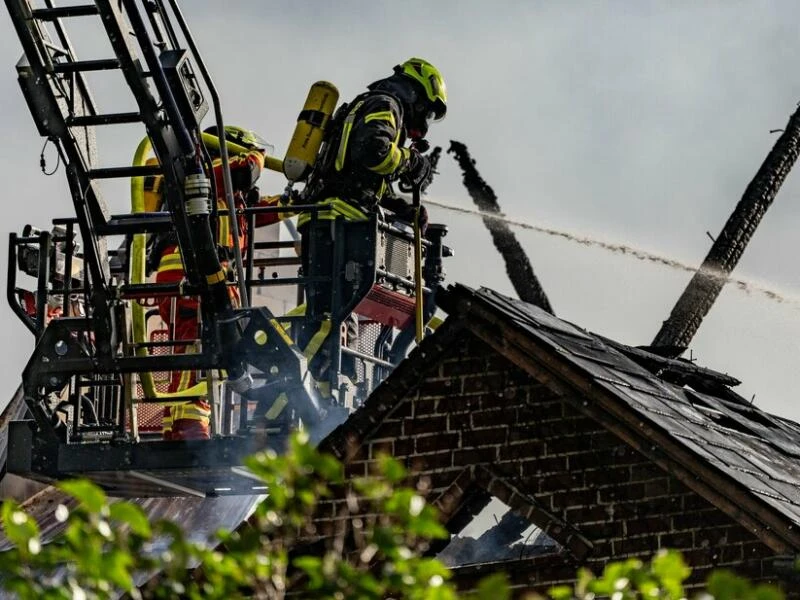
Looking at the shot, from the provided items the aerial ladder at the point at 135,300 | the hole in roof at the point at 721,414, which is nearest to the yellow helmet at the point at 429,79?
the aerial ladder at the point at 135,300

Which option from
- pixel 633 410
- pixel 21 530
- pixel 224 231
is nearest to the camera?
pixel 21 530

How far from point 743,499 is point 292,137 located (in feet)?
→ 19.8

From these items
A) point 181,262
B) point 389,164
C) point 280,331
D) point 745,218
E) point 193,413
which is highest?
point 745,218

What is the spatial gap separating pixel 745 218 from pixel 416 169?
5.86m

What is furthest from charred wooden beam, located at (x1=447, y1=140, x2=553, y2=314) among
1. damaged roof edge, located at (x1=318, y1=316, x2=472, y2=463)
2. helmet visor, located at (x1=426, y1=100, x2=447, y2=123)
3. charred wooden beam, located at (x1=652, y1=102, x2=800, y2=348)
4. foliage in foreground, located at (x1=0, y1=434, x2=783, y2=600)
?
foliage in foreground, located at (x1=0, y1=434, x2=783, y2=600)

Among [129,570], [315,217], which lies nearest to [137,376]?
[315,217]

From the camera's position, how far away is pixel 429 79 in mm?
15812

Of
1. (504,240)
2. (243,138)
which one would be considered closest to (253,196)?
(243,138)

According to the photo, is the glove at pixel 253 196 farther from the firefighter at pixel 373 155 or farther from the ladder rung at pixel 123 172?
the ladder rung at pixel 123 172

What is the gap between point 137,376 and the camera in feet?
47.4

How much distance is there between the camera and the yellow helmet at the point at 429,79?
15781 mm

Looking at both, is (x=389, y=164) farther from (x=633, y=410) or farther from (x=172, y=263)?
(x=633, y=410)

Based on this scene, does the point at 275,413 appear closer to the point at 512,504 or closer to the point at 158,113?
the point at 158,113

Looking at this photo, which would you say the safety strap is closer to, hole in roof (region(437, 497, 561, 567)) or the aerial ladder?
the aerial ladder
